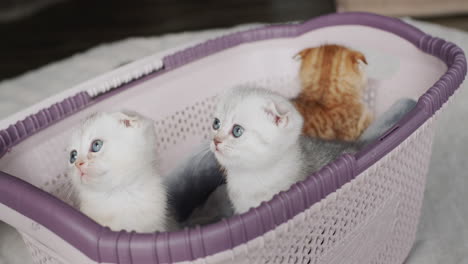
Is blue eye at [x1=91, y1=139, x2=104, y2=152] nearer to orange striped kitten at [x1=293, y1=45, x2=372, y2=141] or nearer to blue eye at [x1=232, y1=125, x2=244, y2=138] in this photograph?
blue eye at [x1=232, y1=125, x2=244, y2=138]

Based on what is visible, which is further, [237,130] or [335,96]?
[335,96]

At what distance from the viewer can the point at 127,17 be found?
288 centimetres

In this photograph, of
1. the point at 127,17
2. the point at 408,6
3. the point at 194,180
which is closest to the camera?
the point at 194,180

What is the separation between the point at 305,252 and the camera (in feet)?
2.63

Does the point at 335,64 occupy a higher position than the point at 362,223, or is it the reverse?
the point at 335,64

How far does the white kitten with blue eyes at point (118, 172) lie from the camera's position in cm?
84

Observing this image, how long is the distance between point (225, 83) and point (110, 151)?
0.54 metres

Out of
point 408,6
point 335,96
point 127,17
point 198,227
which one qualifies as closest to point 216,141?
point 198,227

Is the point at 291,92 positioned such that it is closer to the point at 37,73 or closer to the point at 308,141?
the point at 308,141

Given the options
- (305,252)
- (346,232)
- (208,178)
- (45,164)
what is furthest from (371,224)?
(45,164)

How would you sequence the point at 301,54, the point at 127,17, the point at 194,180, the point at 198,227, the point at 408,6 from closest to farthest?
the point at 198,227
the point at 194,180
the point at 301,54
the point at 408,6
the point at 127,17

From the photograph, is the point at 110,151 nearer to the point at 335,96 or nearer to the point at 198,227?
the point at 198,227

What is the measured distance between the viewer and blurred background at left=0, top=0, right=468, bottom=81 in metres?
2.28

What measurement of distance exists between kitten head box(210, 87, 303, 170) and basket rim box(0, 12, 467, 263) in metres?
0.13
